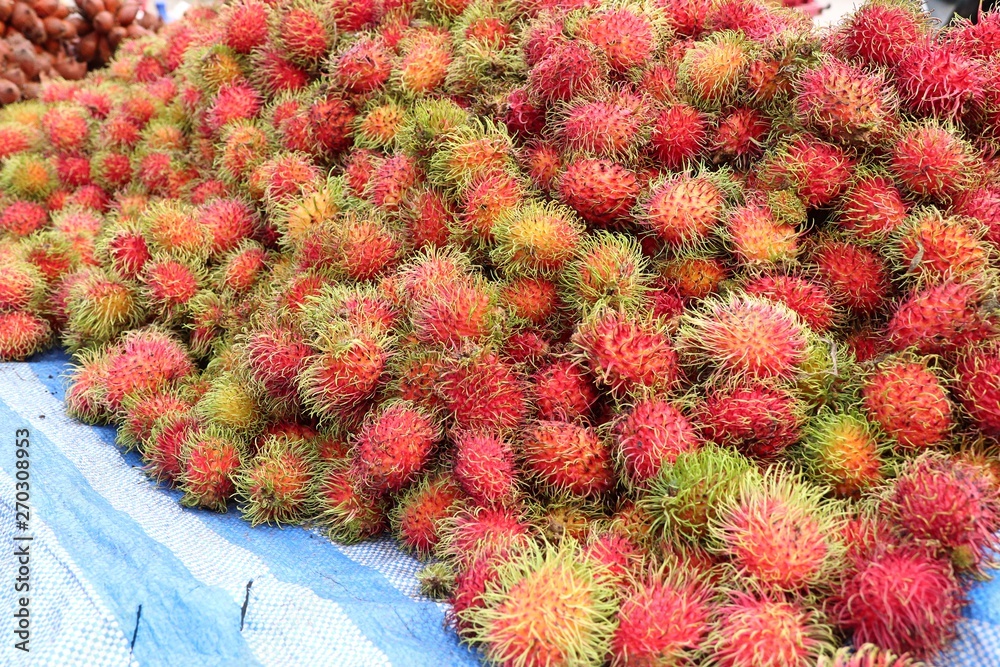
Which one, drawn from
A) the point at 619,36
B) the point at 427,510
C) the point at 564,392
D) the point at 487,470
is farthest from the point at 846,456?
the point at 619,36

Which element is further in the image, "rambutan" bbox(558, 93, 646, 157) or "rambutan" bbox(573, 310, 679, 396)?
"rambutan" bbox(558, 93, 646, 157)

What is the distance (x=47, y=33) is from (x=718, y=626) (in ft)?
13.2

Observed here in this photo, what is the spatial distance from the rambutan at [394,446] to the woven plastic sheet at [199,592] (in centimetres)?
16

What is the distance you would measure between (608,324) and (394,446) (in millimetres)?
421

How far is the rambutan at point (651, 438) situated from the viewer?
1.20 meters

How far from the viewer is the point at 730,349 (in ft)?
4.10

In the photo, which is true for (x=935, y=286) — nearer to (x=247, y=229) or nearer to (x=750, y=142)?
(x=750, y=142)

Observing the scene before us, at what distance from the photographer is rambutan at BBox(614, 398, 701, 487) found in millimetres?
1203

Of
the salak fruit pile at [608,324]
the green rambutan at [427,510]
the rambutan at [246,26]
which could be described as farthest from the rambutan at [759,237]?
the rambutan at [246,26]

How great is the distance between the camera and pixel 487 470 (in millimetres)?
1260

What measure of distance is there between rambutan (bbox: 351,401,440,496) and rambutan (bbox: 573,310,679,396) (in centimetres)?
31

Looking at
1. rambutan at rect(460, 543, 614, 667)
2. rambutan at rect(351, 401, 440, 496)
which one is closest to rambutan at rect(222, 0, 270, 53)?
rambutan at rect(351, 401, 440, 496)

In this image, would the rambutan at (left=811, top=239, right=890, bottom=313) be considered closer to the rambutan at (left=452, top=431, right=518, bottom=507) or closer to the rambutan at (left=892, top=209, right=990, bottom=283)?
the rambutan at (left=892, top=209, right=990, bottom=283)

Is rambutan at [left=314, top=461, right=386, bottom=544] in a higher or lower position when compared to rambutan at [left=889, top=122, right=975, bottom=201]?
lower
